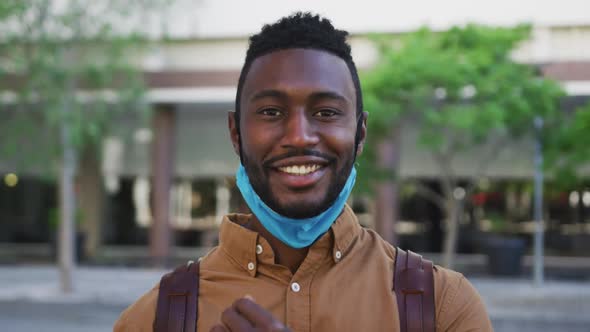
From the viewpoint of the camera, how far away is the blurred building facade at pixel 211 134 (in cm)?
1823

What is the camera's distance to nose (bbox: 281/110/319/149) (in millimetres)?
1544

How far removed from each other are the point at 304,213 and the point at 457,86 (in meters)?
12.3

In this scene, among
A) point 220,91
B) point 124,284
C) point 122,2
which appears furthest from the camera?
point 220,91

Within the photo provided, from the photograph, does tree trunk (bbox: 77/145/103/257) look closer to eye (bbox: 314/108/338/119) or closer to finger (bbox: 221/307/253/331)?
eye (bbox: 314/108/338/119)

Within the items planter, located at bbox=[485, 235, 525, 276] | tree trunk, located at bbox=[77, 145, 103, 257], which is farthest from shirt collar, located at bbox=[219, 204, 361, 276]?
tree trunk, located at bbox=[77, 145, 103, 257]

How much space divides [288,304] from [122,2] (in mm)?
13691

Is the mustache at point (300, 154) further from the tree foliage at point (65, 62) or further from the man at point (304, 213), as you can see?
the tree foliage at point (65, 62)

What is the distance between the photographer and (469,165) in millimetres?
21406

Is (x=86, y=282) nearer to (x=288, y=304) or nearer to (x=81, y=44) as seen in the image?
(x=81, y=44)

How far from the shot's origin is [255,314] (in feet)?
4.39

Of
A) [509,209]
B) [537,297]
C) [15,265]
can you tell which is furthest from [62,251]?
[509,209]

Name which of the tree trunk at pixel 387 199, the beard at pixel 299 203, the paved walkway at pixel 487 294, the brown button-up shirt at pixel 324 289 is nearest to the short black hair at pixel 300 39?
the beard at pixel 299 203

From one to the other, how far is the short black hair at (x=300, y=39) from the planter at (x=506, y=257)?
1832cm

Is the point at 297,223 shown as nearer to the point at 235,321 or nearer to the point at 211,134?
the point at 235,321
